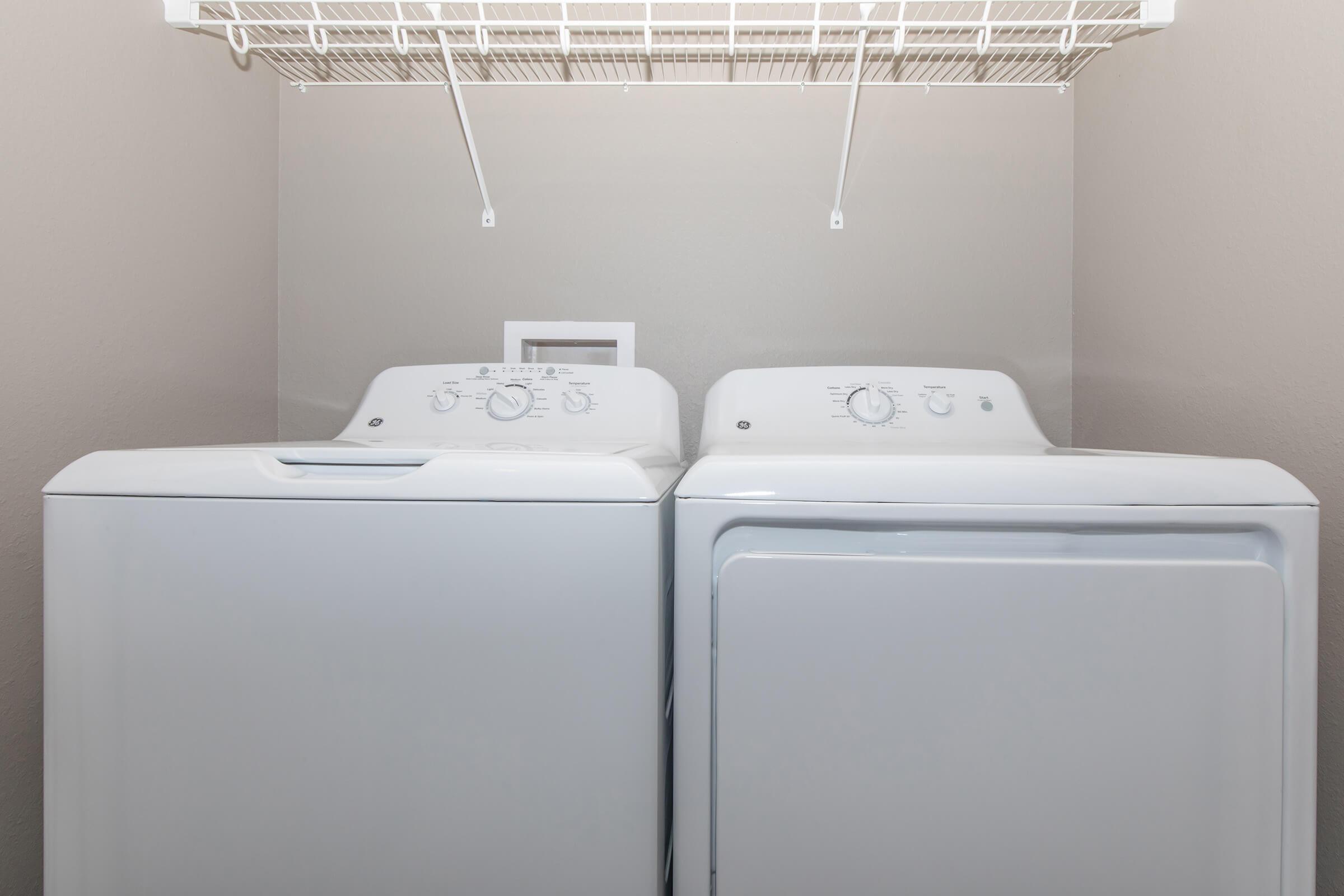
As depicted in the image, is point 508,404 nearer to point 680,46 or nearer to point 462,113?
point 462,113

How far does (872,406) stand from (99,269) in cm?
118

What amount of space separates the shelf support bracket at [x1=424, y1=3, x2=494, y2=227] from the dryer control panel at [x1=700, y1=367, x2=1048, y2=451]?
2.14 ft

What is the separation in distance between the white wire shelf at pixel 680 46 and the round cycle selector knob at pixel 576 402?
1.98 ft

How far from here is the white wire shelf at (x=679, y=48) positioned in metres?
1.19

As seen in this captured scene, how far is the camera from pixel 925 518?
645mm

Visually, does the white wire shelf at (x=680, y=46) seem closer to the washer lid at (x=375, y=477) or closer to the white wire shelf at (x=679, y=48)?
the white wire shelf at (x=679, y=48)

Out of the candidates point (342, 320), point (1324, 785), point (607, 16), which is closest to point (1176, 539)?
point (1324, 785)

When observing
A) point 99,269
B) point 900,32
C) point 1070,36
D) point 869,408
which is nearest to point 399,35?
point 99,269

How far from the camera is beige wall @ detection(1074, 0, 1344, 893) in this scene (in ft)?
2.60

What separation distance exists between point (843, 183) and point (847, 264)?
0.54ft

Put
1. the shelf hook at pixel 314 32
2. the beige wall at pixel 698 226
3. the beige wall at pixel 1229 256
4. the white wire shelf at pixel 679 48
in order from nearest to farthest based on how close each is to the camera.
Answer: the beige wall at pixel 1229 256
the shelf hook at pixel 314 32
the white wire shelf at pixel 679 48
the beige wall at pixel 698 226

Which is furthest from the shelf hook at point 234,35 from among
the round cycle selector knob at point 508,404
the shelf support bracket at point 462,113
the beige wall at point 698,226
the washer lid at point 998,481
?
the washer lid at point 998,481

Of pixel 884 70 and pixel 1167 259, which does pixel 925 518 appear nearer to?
pixel 1167 259

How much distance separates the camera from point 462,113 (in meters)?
1.23
